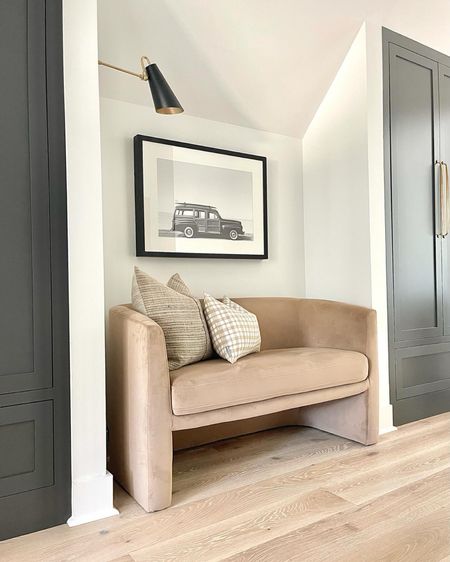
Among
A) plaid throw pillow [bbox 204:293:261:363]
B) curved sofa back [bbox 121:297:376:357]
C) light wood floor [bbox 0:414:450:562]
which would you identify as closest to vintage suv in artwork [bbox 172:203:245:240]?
curved sofa back [bbox 121:297:376:357]

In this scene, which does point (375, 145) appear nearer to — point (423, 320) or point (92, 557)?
point (423, 320)

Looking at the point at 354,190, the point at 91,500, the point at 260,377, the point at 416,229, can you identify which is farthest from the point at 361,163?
the point at 91,500

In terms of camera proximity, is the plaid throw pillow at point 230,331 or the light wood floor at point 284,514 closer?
the light wood floor at point 284,514

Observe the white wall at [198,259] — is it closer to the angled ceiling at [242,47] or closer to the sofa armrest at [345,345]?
the angled ceiling at [242,47]

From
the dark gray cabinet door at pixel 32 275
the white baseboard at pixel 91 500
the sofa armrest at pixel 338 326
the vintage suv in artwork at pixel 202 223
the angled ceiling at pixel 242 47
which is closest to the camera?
the dark gray cabinet door at pixel 32 275

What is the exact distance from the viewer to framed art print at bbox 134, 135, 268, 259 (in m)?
2.57

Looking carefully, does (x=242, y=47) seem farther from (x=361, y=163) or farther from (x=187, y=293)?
(x=187, y=293)

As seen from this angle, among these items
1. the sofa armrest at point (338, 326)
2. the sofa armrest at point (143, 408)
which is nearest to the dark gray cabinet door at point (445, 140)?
the sofa armrest at point (338, 326)

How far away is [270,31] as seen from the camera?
259 cm

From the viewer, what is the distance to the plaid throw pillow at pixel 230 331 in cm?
218

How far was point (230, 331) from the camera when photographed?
2211 millimetres

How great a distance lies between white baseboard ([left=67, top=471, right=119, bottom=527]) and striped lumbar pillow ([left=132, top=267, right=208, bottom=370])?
1.75ft

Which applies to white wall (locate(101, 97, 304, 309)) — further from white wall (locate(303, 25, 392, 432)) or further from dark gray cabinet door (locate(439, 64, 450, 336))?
dark gray cabinet door (locate(439, 64, 450, 336))

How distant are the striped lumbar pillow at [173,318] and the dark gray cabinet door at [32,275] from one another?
0.41 m
